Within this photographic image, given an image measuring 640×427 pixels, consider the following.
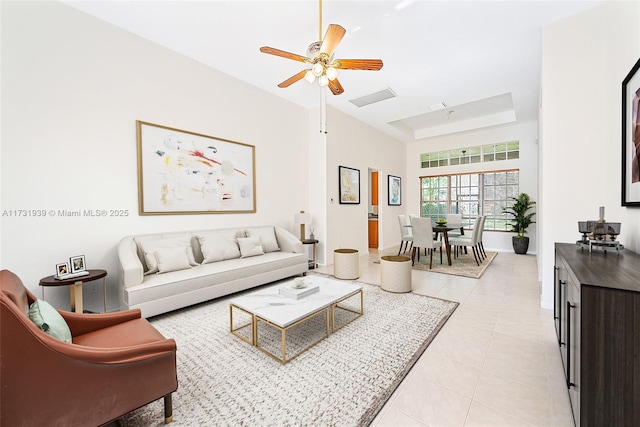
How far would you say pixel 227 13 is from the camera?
8.87 ft

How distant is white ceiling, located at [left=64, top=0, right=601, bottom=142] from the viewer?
2.62m

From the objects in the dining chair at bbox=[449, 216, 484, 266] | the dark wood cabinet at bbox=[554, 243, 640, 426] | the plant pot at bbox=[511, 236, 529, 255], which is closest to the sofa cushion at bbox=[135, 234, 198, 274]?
the dark wood cabinet at bbox=[554, 243, 640, 426]

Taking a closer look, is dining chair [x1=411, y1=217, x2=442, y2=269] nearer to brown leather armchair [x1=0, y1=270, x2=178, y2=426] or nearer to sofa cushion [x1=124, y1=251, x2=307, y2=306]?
sofa cushion [x1=124, y1=251, x2=307, y2=306]

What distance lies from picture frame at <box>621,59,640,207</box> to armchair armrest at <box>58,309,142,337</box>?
3.58 m

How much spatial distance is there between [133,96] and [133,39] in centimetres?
67

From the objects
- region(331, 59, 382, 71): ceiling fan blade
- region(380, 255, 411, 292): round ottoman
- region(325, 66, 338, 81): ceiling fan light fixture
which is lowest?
region(380, 255, 411, 292): round ottoman

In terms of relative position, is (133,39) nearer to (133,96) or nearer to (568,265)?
(133,96)

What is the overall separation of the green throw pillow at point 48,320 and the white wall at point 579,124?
13.2 ft

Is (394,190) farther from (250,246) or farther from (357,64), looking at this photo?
(357,64)

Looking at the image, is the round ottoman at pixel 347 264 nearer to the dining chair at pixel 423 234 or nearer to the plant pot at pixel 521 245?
the dining chair at pixel 423 234

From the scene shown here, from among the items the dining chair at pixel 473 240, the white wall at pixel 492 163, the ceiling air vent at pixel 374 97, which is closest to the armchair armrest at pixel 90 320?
the ceiling air vent at pixel 374 97

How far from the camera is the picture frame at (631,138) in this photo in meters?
1.76

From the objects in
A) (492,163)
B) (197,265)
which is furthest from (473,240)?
(197,265)

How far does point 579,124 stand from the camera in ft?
8.93
